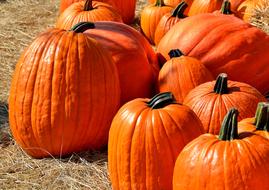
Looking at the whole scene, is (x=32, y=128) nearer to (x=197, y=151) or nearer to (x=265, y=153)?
(x=197, y=151)

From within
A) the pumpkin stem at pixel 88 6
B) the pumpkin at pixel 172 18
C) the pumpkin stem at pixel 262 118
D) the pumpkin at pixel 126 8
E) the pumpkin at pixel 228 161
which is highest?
the pumpkin stem at pixel 262 118

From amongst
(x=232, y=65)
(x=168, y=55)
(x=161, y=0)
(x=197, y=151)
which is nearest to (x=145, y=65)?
(x=168, y=55)

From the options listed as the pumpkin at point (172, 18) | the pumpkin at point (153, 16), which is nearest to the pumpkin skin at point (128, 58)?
the pumpkin at point (172, 18)

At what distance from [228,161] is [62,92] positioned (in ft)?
4.72

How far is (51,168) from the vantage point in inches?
155

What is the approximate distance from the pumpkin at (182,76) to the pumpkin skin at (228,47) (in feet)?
1.00

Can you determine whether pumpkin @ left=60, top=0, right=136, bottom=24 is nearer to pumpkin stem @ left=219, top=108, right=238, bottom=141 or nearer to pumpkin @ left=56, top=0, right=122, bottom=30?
pumpkin @ left=56, top=0, right=122, bottom=30

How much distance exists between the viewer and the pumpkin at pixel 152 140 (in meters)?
3.24

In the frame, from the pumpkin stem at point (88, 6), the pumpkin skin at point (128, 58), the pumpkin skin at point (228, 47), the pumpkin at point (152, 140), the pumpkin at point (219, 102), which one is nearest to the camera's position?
the pumpkin at point (152, 140)

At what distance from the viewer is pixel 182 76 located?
4180 mm

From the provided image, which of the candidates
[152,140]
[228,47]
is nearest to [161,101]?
[152,140]

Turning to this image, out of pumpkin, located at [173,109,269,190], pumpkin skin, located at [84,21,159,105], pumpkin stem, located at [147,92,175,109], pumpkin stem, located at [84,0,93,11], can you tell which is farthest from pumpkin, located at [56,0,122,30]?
pumpkin, located at [173,109,269,190]

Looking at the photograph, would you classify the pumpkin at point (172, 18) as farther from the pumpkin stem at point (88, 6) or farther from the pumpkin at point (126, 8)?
the pumpkin at point (126, 8)

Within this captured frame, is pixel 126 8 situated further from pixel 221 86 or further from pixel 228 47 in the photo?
pixel 221 86
